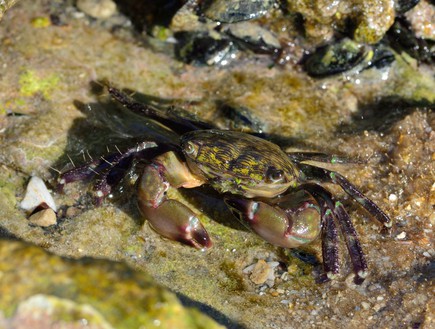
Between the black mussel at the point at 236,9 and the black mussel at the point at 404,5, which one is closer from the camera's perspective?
the black mussel at the point at 236,9

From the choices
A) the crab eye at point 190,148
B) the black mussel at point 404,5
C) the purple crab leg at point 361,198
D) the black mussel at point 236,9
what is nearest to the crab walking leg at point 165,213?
the crab eye at point 190,148

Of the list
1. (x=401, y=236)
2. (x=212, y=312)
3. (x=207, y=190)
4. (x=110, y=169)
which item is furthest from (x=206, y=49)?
(x=212, y=312)

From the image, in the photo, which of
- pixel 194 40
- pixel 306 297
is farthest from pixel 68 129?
pixel 306 297

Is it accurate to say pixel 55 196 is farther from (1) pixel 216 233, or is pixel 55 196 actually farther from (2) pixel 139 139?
(1) pixel 216 233

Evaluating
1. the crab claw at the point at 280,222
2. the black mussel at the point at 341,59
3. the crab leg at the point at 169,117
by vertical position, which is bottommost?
the black mussel at the point at 341,59

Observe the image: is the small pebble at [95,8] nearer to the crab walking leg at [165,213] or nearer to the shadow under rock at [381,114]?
the crab walking leg at [165,213]

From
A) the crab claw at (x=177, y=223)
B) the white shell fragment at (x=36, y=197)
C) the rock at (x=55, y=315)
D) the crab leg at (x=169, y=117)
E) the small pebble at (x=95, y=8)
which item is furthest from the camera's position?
the small pebble at (x=95, y=8)
